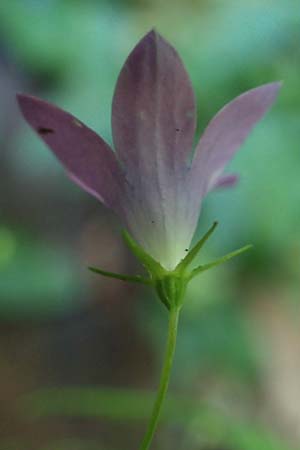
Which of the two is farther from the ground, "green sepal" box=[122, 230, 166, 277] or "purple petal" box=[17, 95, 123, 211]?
"purple petal" box=[17, 95, 123, 211]

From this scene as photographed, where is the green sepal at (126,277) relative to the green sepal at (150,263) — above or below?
below

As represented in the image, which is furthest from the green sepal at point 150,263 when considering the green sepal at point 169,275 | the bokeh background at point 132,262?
the bokeh background at point 132,262

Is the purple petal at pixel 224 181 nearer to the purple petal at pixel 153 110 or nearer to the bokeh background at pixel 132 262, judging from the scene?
the purple petal at pixel 153 110

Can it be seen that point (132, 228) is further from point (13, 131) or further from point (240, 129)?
point (13, 131)

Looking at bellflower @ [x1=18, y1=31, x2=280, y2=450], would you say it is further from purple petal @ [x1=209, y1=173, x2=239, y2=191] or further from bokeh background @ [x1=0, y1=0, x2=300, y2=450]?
bokeh background @ [x1=0, y1=0, x2=300, y2=450]

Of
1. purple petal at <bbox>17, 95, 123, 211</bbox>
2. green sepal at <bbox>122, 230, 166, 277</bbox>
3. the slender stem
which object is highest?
purple petal at <bbox>17, 95, 123, 211</bbox>

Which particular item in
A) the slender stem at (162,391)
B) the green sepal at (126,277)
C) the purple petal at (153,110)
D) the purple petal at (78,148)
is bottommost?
the slender stem at (162,391)

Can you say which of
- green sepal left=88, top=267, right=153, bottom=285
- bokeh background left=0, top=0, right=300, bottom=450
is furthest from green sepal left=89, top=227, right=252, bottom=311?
bokeh background left=0, top=0, right=300, bottom=450

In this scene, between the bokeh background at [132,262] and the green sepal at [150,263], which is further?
the bokeh background at [132,262]
